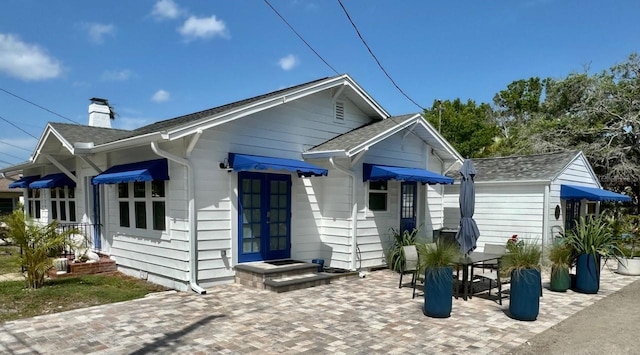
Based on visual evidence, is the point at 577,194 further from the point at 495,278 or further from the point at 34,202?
the point at 34,202

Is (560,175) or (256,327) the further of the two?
(560,175)

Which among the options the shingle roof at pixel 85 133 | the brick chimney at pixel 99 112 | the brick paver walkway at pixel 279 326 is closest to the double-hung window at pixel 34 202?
the brick chimney at pixel 99 112

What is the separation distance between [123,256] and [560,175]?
41.1ft

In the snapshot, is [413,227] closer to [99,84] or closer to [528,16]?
[528,16]

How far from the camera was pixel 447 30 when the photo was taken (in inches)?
420

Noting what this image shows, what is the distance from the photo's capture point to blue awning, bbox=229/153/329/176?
7.63 meters

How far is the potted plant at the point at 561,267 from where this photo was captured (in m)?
7.53

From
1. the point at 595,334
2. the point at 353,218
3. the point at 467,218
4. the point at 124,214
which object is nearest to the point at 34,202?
the point at 124,214

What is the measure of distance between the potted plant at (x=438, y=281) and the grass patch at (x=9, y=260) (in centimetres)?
745

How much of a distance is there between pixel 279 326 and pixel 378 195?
5220 mm

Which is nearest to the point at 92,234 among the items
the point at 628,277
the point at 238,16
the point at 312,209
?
the point at 312,209

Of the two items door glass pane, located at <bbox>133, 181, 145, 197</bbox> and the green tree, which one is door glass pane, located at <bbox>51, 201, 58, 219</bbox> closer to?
door glass pane, located at <bbox>133, 181, 145, 197</bbox>

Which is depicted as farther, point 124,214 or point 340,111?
point 340,111

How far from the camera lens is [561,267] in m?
7.51
